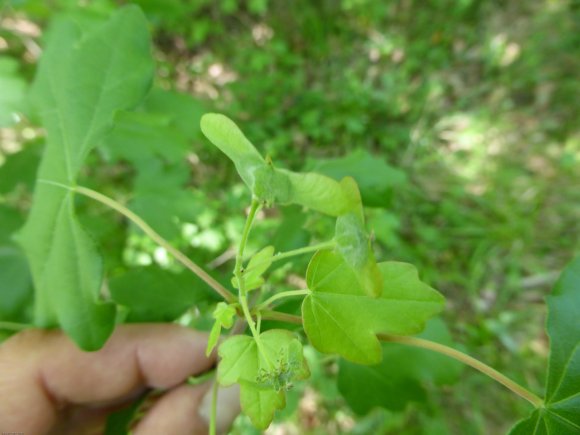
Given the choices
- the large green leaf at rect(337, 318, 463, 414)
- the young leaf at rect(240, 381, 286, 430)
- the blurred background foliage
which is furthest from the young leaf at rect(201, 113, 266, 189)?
the blurred background foliage

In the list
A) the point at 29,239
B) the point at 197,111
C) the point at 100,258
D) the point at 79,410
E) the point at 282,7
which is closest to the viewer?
the point at 100,258

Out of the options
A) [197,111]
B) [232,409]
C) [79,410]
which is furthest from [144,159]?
[232,409]

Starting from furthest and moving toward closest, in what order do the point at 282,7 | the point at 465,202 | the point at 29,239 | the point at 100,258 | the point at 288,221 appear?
1. the point at 282,7
2. the point at 465,202
3. the point at 288,221
4. the point at 29,239
5. the point at 100,258

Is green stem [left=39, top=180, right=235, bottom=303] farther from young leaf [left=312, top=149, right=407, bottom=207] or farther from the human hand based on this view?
young leaf [left=312, top=149, right=407, bottom=207]

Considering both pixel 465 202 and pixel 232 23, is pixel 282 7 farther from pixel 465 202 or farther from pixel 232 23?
pixel 465 202

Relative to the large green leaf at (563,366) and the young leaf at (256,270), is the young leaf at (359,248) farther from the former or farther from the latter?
the large green leaf at (563,366)

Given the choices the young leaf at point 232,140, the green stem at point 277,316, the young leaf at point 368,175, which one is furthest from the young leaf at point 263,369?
the young leaf at point 368,175

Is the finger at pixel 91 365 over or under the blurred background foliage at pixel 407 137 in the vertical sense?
under
